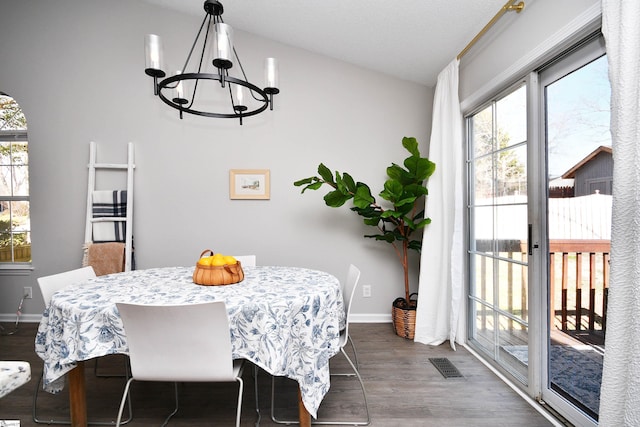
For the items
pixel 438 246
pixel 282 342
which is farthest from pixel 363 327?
pixel 282 342

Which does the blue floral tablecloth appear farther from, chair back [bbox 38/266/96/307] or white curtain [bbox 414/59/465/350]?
white curtain [bbox 414/59/465/350]

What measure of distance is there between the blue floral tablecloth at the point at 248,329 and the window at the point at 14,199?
8.26 ft

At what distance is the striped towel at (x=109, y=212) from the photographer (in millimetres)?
3133

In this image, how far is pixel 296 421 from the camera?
68.6 inches

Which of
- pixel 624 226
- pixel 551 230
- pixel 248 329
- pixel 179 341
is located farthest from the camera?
pixel 551 230

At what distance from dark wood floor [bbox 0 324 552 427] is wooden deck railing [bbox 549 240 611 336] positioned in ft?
1.91

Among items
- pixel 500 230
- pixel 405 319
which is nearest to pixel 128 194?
pixel 405 319

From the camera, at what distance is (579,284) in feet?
5.49

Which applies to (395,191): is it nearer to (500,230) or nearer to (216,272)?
(500,230)

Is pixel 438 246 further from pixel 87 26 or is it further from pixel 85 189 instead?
pixel 87 26

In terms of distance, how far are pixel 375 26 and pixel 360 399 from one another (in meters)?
2.72

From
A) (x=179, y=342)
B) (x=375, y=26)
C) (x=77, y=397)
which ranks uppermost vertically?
(x=375, y=26)

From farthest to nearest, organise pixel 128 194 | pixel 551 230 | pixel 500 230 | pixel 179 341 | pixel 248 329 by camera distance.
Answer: pixel 128 194
pixel 500 230
pixel 551 230
pixel 248 329
pixel 179 341

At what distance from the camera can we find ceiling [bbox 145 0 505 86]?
221 centimetres
